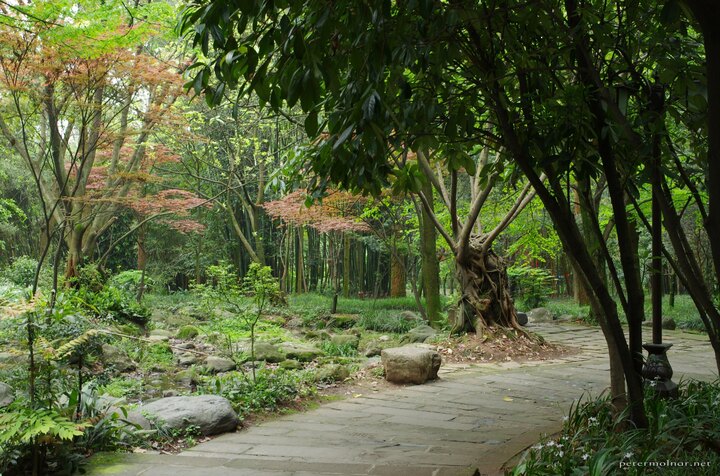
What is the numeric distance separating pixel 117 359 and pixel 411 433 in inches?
175

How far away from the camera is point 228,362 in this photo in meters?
7.14

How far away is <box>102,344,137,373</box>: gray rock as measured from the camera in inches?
274

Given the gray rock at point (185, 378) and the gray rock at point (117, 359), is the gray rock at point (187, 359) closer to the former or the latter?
the gray rock at point (117, 359)

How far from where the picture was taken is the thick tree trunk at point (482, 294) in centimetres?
802

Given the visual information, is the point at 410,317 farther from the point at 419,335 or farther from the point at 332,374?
the point at 332,374

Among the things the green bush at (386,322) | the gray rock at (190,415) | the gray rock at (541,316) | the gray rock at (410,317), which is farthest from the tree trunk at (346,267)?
the gray rock at (190,415)

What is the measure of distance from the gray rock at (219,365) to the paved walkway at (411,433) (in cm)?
229

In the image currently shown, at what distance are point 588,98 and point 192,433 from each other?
10.4 feet

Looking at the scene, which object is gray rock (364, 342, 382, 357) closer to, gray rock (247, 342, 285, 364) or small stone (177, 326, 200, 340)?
gray rock (247, 342, 285, 364)

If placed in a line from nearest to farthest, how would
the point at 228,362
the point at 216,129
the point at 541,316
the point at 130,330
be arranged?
the point at 228,362
the point at 130,330
the point at 541,316
the point at 216,129

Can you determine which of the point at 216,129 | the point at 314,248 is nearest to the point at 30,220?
the point at 216,129

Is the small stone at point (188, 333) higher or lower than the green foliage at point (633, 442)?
lower

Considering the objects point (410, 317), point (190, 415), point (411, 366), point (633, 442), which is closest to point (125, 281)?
point (410, 317)

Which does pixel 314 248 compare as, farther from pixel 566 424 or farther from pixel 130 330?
pixel 566 424
